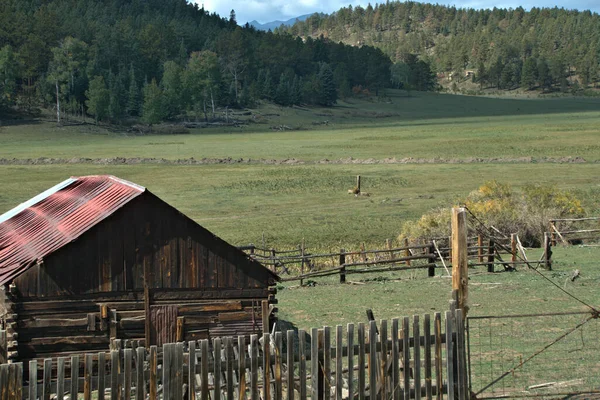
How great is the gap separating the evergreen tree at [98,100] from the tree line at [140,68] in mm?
151

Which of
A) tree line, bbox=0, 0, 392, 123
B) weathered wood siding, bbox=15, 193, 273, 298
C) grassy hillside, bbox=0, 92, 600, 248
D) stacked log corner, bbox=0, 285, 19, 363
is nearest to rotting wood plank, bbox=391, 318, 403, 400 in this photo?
weathered wood siding, bbox=15, 193, 273, 298

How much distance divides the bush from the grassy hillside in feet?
12.4

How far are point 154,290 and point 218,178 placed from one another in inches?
1801

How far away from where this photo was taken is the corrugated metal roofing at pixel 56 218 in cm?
1480

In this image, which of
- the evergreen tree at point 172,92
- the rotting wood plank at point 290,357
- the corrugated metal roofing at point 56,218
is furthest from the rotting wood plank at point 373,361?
the evergreen tree at point 172,92

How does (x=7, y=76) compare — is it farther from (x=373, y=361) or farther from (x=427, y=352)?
(x=427, y=352)

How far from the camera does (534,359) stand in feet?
44.2

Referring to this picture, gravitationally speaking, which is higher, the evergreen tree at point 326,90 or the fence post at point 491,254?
the evergreen tree at point 326,90

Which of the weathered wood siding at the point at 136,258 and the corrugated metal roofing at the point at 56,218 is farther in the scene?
the corrugated metal roofing at the point at 56,218

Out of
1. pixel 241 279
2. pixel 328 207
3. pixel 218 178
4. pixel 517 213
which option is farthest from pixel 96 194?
pixel 218 178

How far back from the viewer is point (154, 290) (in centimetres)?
1502

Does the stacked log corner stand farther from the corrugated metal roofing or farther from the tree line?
the tree line

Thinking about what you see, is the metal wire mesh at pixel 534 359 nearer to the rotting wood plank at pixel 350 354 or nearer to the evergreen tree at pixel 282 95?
the rotting wood plank at pixel 350 354

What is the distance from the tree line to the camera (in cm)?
11962
